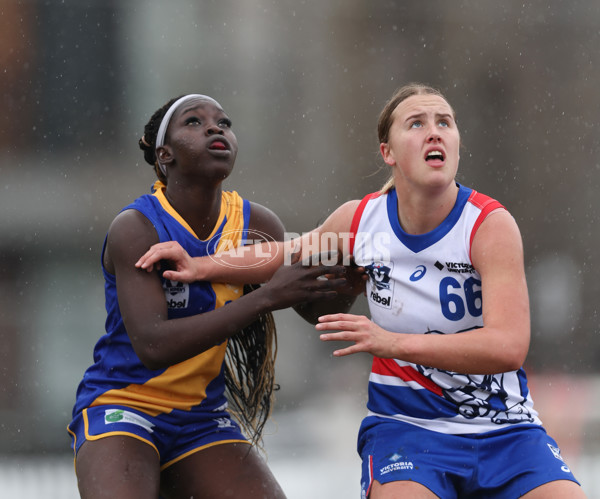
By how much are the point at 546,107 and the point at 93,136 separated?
387cm

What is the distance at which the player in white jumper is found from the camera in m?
1.96

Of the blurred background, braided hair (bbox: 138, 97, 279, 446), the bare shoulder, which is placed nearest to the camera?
the bare shoulder

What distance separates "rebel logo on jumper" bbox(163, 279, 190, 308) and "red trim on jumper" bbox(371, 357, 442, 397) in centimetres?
58

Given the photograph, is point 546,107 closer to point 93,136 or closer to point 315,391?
point 315,391

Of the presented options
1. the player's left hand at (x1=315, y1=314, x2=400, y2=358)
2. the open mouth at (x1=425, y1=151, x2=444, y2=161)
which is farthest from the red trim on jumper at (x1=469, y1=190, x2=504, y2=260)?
the player's left hand at (x1=315, y1=314, x2=400, y2=358)

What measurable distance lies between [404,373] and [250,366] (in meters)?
0.64

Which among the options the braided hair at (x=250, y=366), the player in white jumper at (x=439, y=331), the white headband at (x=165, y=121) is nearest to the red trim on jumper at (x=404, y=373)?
the player in white jumper at (x=439, y=331)

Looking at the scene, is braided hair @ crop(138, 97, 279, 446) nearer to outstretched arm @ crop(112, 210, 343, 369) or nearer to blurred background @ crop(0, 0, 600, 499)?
outstretched arm @ crop(112, 210, 343, 369)

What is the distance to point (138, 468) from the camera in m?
2.20

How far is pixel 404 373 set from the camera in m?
2.21

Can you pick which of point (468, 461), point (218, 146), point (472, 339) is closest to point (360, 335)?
point (472, 339)

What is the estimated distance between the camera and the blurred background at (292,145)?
20.2 ft

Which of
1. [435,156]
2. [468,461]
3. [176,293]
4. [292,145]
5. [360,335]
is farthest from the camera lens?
[292,145]

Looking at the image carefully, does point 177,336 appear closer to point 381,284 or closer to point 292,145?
point 381,284
